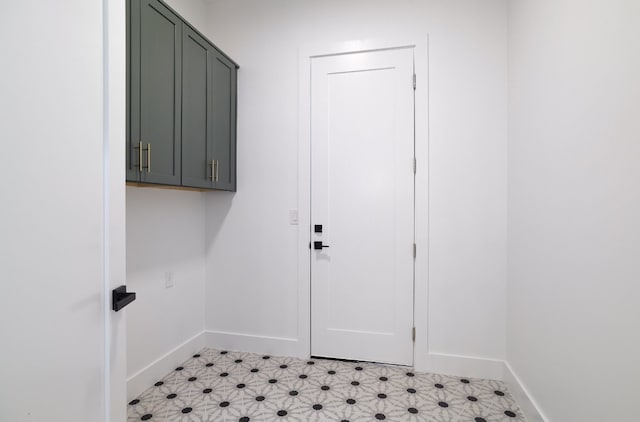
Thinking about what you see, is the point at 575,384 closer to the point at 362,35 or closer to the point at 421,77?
the point at 421,77

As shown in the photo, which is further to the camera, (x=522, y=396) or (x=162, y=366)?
(x=162, y=366)

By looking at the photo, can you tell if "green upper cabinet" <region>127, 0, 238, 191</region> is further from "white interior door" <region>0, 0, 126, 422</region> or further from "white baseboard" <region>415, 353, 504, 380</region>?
"white baseboard" <region>415, 353, 504, 380</region>

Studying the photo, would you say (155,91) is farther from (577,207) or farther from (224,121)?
(577,207)

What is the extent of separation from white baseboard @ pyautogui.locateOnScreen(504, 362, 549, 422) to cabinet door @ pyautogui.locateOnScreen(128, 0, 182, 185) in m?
2.41

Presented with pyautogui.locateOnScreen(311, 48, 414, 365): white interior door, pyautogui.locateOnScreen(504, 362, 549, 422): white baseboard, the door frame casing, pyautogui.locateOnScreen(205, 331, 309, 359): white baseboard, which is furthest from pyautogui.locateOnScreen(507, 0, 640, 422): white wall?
pyautogui.locateOnScreen(205, 331, 309, 359): white baseboard

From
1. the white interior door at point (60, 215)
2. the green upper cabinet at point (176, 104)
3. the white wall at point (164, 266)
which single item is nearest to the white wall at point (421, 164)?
the white wall at point (164, 266)

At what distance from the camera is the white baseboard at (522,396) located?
170 cm

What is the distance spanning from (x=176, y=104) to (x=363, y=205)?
1.46 m

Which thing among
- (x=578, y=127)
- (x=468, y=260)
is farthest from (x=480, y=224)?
(x=578, y=127)

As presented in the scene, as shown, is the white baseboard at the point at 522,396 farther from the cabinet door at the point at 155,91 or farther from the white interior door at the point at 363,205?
the cabinet door at the point at 155,91

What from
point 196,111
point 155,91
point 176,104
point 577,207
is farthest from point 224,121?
point 577,207

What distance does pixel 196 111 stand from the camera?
2.16 meters

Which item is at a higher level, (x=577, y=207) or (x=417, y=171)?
(x=417, y=171)

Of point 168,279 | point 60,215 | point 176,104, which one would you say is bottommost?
point 168,279
